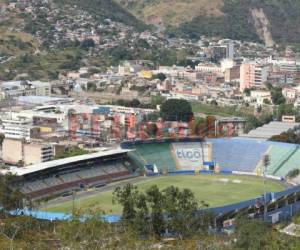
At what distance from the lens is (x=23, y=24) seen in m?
89.2

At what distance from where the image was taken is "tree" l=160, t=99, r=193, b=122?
5640 cm

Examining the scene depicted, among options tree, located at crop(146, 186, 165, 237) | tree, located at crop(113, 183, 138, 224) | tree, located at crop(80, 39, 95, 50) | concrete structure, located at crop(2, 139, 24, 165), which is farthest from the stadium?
tree, located at crop(80, 39, 95, 50)

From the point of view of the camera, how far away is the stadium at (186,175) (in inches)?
1351

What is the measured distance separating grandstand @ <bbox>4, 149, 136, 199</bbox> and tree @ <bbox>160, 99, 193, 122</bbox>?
A: 13.9 meters

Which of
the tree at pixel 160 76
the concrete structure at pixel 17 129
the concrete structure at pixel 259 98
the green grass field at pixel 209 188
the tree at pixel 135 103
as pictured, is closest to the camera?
the green grass field at pixel 209 188

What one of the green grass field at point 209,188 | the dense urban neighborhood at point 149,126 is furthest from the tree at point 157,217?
the green grass field at point 209,188

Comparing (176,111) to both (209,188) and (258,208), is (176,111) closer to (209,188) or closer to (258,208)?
(209,188)

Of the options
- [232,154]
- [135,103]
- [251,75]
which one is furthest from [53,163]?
[251,75]

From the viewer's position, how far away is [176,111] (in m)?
56.5

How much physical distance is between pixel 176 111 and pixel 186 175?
1391 cm

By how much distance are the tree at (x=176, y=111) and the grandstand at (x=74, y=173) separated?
548 inches

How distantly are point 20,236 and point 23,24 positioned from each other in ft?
217

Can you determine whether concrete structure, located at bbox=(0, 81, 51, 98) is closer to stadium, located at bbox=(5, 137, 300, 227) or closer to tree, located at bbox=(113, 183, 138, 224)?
stadium, located at bbox=(5, 137, 300, 227)

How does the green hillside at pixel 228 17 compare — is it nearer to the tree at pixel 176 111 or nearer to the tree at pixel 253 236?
the tree at pixel 176 111
